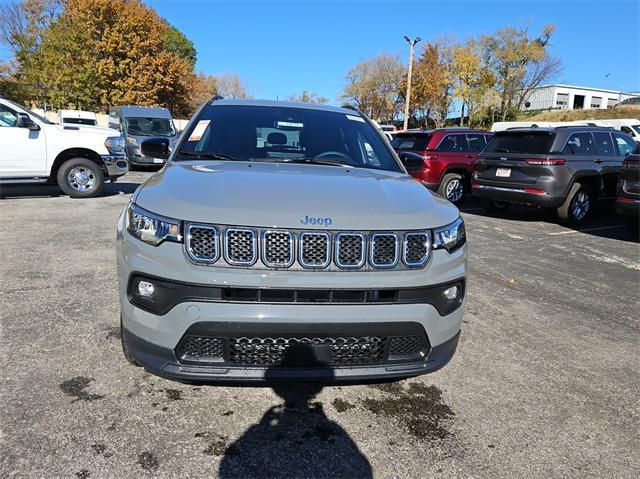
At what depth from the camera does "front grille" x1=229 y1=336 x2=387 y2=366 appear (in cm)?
223

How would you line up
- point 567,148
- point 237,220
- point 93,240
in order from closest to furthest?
point 237,220 → point 93,240 → point 567,148

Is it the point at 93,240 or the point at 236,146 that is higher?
the point at 236,146

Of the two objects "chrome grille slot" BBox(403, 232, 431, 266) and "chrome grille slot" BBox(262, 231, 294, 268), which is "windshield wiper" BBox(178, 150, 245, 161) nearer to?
"chrome grille slot" BBox(262, 231, 294, 268)

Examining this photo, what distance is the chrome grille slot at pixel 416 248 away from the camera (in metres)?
2.38

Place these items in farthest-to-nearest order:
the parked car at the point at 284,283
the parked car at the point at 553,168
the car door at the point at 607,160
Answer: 1. the car door at the point at 607,160
2. the parked car at the point at 553,168
3. the parked car at the point at 284,283

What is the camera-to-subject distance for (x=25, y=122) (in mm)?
8977

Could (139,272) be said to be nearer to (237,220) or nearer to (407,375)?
(237,220)

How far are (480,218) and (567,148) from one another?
2.05 meters

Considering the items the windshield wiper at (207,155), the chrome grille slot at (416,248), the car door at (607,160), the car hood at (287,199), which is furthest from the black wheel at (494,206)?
the chrome grille slot at (416,248)

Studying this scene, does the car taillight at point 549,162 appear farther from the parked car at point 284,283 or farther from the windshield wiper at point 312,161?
the parked car at point 284,283

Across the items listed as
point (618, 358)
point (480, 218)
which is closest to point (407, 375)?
point (618, 358)

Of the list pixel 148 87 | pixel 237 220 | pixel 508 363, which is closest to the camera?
pixel 237 220

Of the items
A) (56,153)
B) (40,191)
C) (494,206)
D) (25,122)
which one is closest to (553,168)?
(494,206)

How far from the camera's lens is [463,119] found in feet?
172
